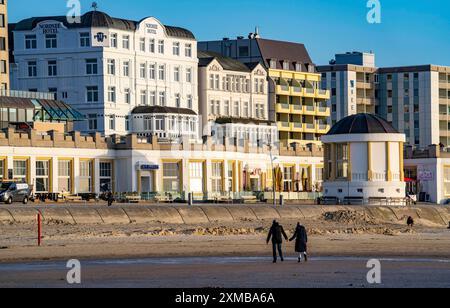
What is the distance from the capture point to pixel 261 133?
15325 cm

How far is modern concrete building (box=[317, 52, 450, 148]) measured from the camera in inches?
7598

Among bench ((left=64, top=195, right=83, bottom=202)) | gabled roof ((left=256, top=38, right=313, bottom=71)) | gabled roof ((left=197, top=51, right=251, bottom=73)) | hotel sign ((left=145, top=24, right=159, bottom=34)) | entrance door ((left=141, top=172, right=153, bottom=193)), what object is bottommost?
bench ((left=64, top=195, right=83, bottom=202))

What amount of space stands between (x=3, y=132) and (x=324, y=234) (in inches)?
1560

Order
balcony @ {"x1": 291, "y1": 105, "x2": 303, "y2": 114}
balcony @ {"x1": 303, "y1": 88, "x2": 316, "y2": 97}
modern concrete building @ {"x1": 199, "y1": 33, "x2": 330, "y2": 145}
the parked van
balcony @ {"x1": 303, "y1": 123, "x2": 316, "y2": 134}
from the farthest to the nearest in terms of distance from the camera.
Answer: balcony @ {"x1": 303, "y1": 88, "x2": 316, "y2": 97} < balcony @ {"x1": 303, "y1": 123, "x2": 316, "y2": 134} < balcony @ {"x1": 291, "y1": 105, "x2": 303, "y2": 114} < modern concrete building @ {"x1": 199, "y1": 33, "x2": 330, "y2": 145} < the parked van

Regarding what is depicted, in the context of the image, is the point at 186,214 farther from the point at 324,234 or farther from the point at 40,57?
the point at 40,57

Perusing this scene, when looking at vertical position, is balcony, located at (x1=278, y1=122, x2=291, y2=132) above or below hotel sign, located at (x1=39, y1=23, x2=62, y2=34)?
below

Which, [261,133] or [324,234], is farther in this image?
[261,133]

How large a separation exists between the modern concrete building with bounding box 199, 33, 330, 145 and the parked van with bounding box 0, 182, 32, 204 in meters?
64.2

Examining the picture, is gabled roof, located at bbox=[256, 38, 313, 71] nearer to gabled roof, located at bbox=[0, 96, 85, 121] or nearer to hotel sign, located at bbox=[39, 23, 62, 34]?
hotel sign, located at bbox=[39, 23, 62, 34]

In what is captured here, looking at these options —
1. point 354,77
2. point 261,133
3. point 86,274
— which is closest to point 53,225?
point 86,274

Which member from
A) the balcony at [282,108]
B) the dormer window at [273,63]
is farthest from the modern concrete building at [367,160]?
the dormer window at [273,63]

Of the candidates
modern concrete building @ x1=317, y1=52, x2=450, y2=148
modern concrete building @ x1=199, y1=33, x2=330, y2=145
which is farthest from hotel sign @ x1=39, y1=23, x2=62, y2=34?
modern concrete building @ x1=317, y1=52, x2=450, y2=148

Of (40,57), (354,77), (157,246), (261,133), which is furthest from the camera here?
(354,77)

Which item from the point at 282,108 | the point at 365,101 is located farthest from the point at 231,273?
the point at 365,101
